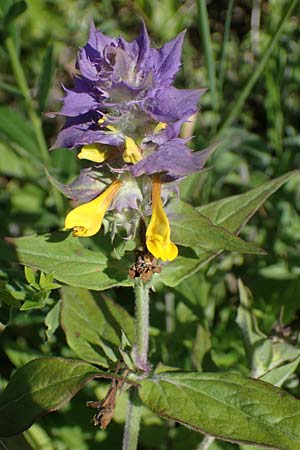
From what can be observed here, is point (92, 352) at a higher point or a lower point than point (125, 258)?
lower

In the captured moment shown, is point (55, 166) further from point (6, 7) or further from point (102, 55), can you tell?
point (102, 55)

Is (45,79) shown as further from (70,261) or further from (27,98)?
(70,261)

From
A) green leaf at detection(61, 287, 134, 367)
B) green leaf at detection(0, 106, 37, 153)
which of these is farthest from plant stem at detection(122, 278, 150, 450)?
green leaf at detection(0, 106, 37, 153)

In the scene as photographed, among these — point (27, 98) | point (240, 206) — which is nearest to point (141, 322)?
point (240, 206)

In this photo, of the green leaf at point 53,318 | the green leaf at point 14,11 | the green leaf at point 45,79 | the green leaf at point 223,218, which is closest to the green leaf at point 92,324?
the green leaf at point 53,318

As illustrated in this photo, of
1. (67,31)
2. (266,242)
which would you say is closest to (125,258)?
(266,242)

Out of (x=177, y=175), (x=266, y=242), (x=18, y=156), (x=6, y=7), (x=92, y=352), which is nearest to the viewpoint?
(x=177, y=175)
